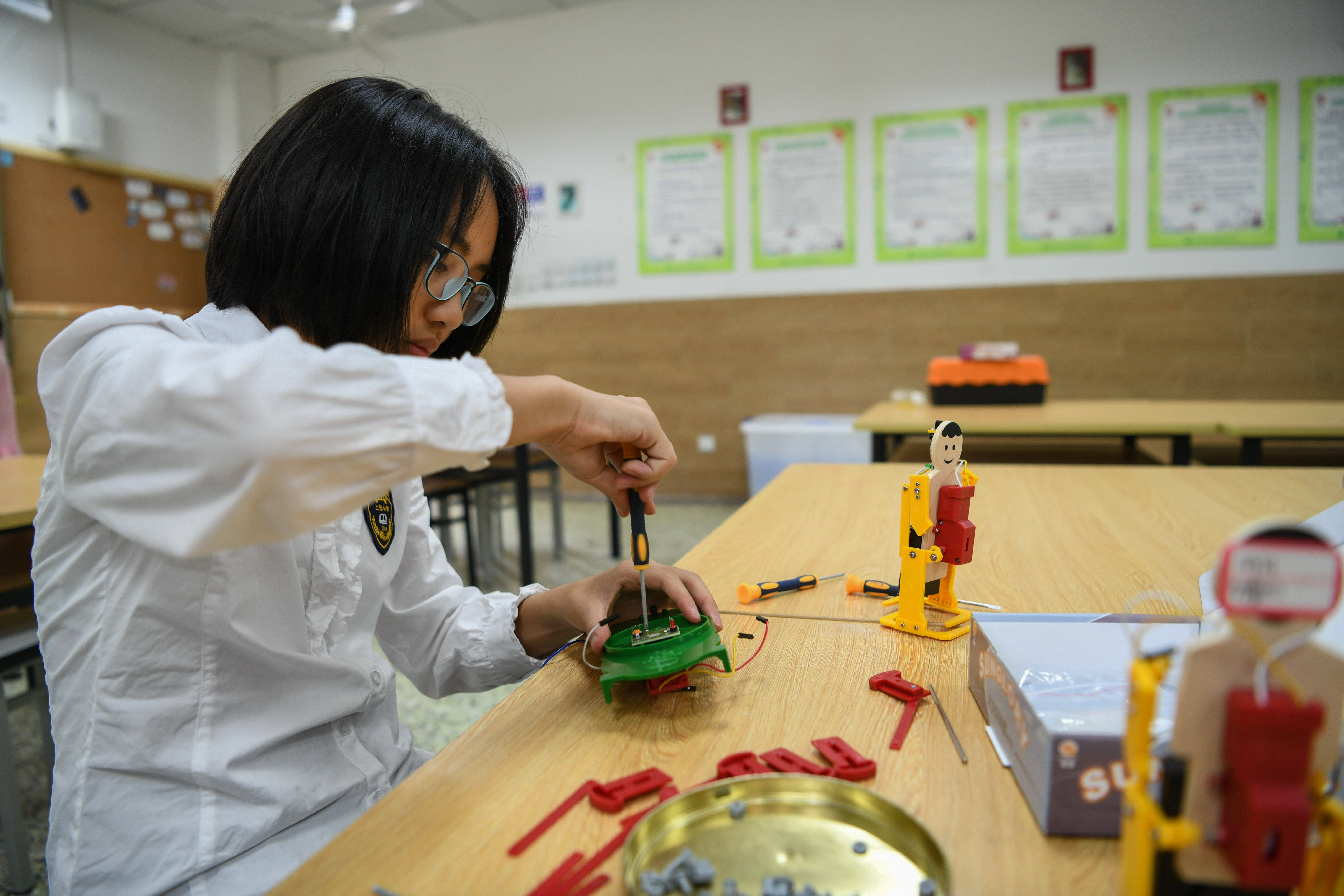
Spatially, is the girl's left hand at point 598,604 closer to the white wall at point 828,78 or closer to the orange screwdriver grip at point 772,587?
the orange screwdriver grip at point 772,587

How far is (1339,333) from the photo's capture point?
3.80m

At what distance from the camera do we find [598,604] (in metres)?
0.88

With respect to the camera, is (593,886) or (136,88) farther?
(136,88)

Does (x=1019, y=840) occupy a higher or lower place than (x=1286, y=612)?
lower

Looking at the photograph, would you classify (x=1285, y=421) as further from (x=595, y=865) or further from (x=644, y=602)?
(x=595, y=865)

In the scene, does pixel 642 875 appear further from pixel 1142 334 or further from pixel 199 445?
pixel 1142 334

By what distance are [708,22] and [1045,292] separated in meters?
2.41

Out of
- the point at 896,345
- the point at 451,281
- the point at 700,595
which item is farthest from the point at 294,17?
the point at 700,595

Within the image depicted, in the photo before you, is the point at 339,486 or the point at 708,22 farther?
the point at 708,22

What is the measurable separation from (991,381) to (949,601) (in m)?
2.36

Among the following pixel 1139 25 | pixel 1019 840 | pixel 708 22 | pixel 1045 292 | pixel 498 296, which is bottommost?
pixel 1019 840

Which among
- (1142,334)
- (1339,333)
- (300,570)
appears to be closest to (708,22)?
(1142,334)

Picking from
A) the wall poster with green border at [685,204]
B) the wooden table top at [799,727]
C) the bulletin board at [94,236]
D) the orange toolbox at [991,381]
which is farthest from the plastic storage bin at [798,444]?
the bulletin board at [94,236]

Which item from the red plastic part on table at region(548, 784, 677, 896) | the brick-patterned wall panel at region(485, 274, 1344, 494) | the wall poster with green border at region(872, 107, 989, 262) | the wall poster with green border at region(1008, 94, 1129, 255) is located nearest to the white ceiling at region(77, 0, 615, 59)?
the brick-patterned wall panel at region(485, 274, 1344, 494)
